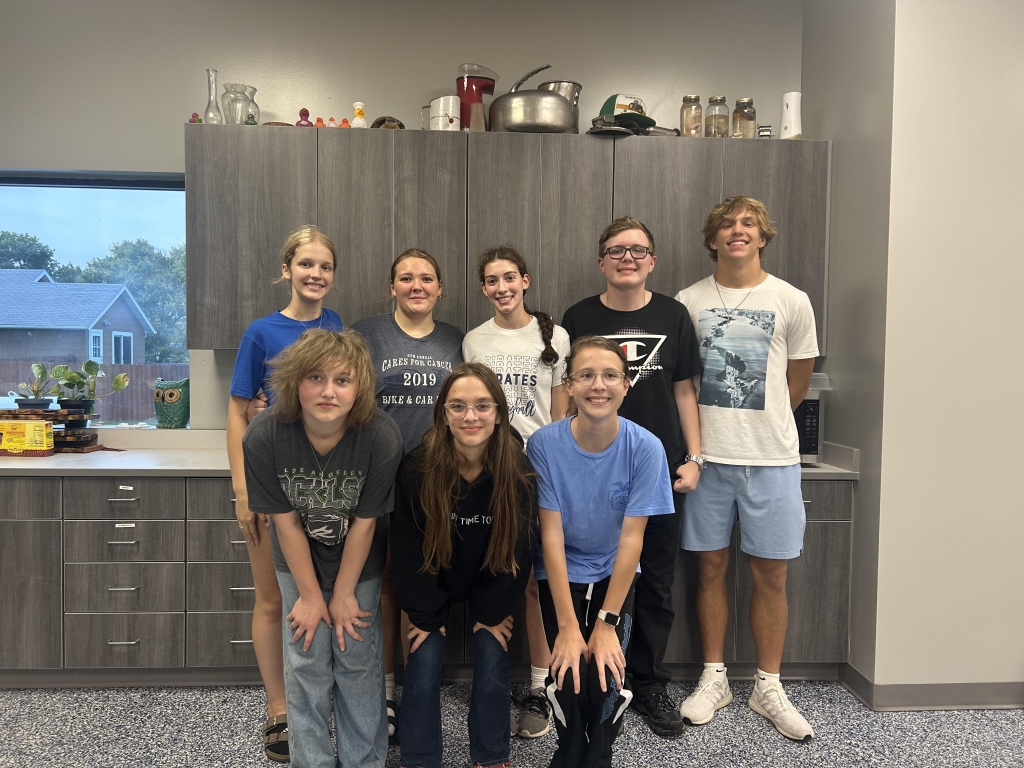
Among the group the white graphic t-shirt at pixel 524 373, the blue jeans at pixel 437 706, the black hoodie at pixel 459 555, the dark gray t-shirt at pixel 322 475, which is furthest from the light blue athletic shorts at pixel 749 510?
the dark gray t-shirt at pixel 322 475

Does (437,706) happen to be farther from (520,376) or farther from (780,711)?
(780,711)

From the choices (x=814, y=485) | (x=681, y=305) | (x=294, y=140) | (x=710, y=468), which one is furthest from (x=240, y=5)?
(x=814, y=485)

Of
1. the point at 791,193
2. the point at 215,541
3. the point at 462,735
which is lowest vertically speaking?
the point at 462,735

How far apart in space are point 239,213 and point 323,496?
1330 mm

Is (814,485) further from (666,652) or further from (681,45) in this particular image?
(681,45)

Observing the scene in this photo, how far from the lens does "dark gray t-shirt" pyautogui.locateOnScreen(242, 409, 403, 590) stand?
166 cm

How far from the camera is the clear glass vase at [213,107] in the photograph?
2609mm

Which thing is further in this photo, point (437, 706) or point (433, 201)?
point (433, 201)

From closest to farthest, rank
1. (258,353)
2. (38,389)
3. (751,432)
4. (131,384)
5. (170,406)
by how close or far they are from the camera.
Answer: (258,353), (751,432), (38,389), (170,406), (131,384)

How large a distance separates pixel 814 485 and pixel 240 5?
3000mm

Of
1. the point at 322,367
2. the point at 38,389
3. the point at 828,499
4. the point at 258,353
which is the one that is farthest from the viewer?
the point at 38,389

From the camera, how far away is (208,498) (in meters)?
2.26

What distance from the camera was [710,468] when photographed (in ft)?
7.15

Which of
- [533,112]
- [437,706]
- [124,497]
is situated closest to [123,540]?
[124,497]
